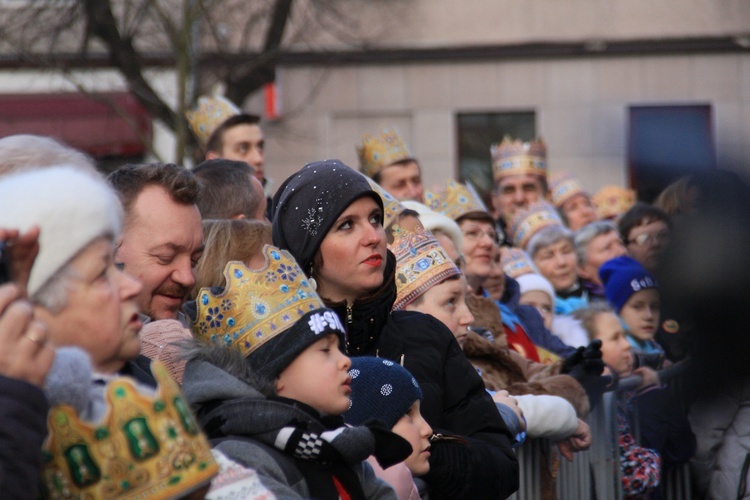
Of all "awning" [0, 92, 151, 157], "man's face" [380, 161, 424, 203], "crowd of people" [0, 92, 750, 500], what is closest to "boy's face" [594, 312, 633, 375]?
"crowd of people" [0, 92, 750, 500]

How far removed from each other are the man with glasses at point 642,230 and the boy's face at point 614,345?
1567 mm

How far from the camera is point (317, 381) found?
3398mm

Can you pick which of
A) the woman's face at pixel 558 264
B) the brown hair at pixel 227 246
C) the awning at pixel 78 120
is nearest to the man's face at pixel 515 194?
the woman's face at pixel 558 264

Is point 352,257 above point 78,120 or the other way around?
the other way around

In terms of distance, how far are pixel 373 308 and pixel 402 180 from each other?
11.5 feet

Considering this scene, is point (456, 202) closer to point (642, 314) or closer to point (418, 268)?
point (642, 314)

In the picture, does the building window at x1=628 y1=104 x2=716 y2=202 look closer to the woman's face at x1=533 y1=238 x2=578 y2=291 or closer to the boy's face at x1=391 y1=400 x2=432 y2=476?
the boy's face at x1=391 y1=400 x2=432 y2=476

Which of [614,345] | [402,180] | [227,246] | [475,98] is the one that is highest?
[475,98]

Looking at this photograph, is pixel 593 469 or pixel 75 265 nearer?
pixel 75 265

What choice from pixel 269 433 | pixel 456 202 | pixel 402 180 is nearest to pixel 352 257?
pixel 269 433

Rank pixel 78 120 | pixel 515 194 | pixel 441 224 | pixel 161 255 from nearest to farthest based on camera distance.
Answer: pixel 161 255
pixel 441 224
pixel 515 194
pixel 78 120

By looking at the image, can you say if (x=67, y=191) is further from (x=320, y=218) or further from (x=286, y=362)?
(x=320, y=218)

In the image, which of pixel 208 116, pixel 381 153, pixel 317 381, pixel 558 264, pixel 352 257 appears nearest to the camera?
pixel 317 381

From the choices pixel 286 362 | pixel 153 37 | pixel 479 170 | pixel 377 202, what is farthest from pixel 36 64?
pixel 286 362
